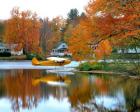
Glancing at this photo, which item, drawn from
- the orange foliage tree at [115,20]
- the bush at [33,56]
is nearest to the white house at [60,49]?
the bush at [33,56]

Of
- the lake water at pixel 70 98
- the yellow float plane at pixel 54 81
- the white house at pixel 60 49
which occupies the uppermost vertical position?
the white house at pixel 60 49

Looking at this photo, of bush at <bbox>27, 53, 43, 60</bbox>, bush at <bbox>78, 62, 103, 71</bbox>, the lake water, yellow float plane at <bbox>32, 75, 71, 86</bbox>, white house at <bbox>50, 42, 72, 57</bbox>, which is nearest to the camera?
the lake water

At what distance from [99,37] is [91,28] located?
1894 mm

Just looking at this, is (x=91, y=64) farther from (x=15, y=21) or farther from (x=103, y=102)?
(x=15, y=21)

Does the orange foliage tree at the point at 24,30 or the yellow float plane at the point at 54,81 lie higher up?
the orange foliage tree at the point at 24,30

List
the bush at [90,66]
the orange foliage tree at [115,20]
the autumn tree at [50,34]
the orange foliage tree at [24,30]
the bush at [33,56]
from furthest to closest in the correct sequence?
the autumn tree at [50,34], the orange foliage tree at [24,30], the bush at [33,56], the bush at [90,66], the orange foliage tree at [115,20]

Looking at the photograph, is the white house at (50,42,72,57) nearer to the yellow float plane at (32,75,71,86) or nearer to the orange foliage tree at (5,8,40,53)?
the orange foliage tree at (5,8,40,53)

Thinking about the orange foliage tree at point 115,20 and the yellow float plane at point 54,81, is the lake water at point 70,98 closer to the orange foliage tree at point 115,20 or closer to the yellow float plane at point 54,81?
the yellow float plane at point 54,81

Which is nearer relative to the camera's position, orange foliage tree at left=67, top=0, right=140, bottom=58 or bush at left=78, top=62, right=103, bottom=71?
orange foliage tree at left=67, top=0, right=140, bottom=58

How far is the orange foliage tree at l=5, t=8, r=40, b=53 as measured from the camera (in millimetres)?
95062

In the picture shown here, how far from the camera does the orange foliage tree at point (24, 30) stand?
9506 cm

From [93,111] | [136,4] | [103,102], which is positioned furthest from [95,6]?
[93,111]

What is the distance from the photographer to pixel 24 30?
95.2 m

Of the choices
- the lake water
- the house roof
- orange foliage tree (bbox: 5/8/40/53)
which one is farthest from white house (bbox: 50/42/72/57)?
the lake water
